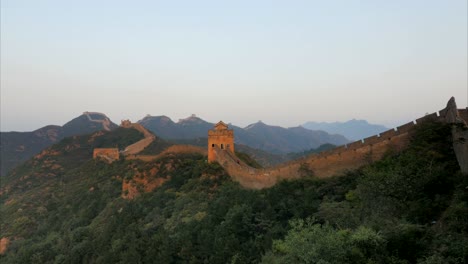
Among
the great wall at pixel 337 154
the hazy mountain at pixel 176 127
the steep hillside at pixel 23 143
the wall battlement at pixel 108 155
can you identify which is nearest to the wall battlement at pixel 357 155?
the great wall at pixel 337 154

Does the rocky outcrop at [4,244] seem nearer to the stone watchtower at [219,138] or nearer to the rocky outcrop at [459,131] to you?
the stone watchtower at [219,138]

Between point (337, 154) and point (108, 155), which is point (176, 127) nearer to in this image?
point (108, 155)

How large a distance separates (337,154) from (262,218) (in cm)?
509

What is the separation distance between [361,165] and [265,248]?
6398 millimetres

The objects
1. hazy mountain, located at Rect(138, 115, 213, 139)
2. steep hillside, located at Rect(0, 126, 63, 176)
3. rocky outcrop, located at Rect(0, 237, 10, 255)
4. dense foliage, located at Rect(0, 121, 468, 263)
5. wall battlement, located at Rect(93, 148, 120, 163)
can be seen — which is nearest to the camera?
dense foliage, located at Rect(0, 121, 468, 263)

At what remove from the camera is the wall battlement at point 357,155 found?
50.8 feet

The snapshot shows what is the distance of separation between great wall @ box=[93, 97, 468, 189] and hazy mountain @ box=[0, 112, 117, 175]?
8385 cm

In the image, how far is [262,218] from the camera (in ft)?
64.4

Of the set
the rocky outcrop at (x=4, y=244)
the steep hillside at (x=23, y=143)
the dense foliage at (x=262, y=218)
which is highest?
the steep hillside at (x=23, y=143)

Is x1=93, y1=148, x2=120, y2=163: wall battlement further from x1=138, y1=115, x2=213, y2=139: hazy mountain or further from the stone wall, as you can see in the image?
x1=138, y1=115, x2=213, y2=139: hazy mountain

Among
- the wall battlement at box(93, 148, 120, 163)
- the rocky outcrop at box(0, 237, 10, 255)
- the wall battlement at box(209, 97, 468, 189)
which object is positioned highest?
the wall battlement at box(93, 148, 120, 163)

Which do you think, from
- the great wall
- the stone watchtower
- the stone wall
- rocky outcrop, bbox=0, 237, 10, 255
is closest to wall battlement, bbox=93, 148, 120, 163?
the stone wall

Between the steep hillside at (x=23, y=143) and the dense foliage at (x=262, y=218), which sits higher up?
the steep hillside at (x=23, y=143)

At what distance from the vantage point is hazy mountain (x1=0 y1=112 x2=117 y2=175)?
109331 mm
